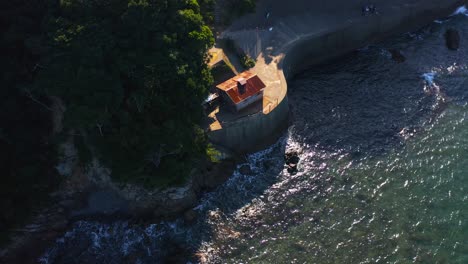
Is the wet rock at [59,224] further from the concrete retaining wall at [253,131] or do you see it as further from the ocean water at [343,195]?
the concrete retaining wall at [253,131]

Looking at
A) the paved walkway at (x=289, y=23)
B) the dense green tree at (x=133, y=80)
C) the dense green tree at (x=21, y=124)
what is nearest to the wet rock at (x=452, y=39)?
the paved walkway at (x=289, y=23)

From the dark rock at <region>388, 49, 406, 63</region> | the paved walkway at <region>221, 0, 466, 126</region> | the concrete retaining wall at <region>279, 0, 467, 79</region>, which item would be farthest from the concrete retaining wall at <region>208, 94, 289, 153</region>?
the dark rock at <region>388, 49, 406, 63</region>

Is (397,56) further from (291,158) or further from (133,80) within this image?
(133,80)

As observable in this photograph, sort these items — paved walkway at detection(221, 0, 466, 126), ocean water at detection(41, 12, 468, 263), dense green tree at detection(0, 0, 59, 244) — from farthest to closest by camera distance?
paved walkway at detection(221, 0, 466, 126) → dense green tree at detection(0, 0, 59, 244) → ocean water at detection(41, 12, 468, 263)

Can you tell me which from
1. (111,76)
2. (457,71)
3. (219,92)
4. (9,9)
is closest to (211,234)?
(219,92)

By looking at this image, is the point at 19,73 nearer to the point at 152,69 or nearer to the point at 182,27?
the point at 152,69

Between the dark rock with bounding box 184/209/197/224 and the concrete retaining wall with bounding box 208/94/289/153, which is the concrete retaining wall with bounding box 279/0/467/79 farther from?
the dark rock with bounding box 184/209/197/224
